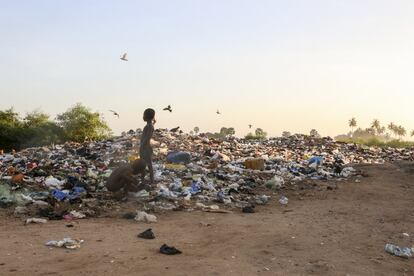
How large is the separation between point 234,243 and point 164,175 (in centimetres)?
422

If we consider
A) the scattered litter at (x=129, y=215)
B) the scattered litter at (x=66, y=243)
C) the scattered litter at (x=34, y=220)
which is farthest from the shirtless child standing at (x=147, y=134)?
the scattered litter at (x=66, y=243)

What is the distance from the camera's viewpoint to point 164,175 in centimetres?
945

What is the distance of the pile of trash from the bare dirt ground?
63 centimetres

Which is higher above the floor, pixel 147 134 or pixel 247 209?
pixel 147 134

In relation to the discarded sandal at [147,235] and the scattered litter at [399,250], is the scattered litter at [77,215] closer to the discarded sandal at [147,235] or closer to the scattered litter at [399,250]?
the discarded sandal at [147,235]

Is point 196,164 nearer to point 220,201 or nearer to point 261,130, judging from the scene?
point 220,201

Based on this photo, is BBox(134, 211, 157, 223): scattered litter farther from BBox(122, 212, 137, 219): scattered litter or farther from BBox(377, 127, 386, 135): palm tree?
BBox(377, 127, 386, 135): palm tree

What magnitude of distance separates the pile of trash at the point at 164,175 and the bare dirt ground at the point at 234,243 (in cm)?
63

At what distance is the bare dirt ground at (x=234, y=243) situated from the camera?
451 cm

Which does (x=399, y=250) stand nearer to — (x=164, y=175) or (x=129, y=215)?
(x=129, y=215)

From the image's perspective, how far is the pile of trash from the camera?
24.2 ft

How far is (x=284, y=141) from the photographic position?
19.1 metres

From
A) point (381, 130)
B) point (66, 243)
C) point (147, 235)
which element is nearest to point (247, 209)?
point (147, 235)

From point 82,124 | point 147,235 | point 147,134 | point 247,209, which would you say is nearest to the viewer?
point 147,235
